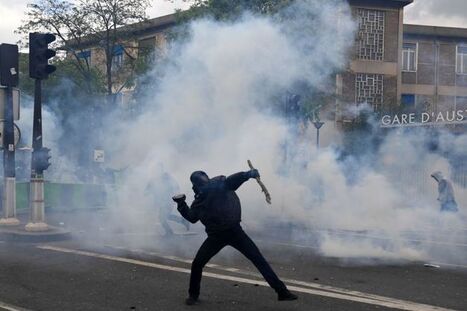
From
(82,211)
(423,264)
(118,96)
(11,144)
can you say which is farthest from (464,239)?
(118,96)

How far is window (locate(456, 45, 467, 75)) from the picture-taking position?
22688 millimetres

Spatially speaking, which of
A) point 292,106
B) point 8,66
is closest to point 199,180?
point 292,106

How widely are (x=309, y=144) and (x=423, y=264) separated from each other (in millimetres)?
6777

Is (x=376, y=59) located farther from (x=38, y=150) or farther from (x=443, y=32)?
(x=38, y=150)

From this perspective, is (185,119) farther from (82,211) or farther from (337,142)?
(82,211)

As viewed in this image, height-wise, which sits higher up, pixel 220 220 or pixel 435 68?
pixel 435 68

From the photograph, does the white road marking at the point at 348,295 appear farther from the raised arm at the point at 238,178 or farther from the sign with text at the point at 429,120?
the sign with text at the point at 429,120

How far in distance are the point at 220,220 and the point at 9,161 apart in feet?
27.4

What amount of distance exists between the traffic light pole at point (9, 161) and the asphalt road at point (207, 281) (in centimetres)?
255

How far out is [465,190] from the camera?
19.4 meters

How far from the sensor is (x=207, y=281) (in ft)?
26.7

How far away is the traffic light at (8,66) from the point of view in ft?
44.2

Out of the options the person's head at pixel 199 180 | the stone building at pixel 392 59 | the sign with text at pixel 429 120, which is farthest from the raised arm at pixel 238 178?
the stone building at pixel 392 59

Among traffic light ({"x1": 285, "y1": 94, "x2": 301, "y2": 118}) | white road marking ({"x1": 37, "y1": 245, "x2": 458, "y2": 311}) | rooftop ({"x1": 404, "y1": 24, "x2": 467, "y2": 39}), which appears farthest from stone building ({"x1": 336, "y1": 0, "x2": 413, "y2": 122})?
white road marking ({"x1": 37, "y1": 245, "x2": 458, "y2": 311})
